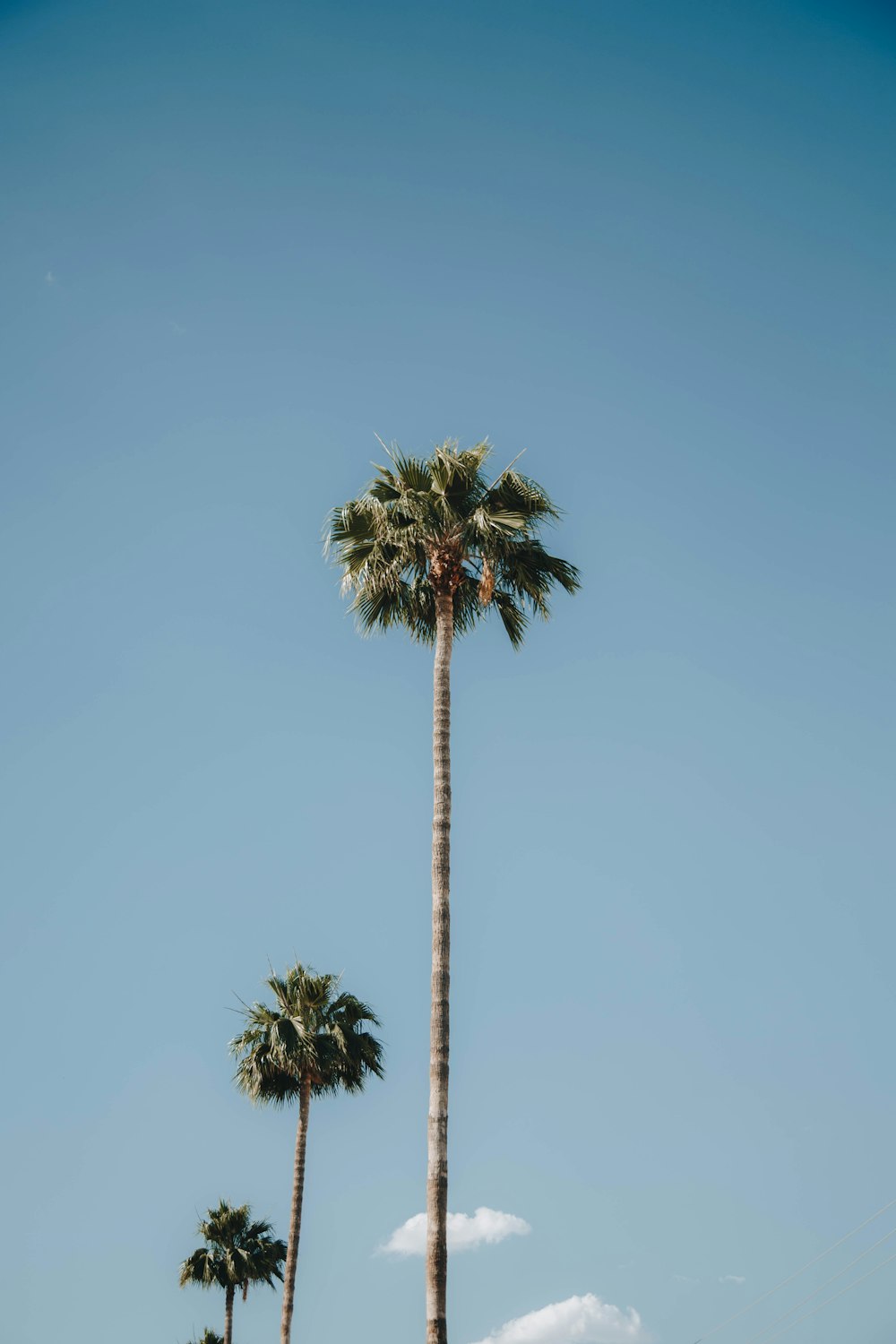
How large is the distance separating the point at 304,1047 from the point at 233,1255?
19449mm

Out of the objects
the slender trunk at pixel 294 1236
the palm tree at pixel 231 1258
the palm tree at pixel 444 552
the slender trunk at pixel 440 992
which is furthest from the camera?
the palm tree at pixel 231 1258

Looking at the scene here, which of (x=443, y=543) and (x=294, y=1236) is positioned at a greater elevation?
(x=443, y=543)

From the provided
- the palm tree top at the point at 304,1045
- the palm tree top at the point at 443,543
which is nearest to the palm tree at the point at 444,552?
the palm tree top at the point at 443,543

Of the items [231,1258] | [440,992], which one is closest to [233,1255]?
[231,1258]

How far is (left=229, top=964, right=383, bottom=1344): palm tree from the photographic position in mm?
31000

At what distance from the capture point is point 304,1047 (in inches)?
1219

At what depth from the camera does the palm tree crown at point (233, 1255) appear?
44.6 meters

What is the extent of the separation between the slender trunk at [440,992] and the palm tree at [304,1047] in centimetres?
1657

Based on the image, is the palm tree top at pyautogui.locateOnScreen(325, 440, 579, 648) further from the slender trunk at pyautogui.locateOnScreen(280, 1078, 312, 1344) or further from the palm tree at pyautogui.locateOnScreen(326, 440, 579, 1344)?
the slender trunk at pyautogui.locateOnScreen(280, 1078, 312, 1344)

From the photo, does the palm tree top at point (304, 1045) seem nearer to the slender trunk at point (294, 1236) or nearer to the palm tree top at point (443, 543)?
the slender trunk at point (294, 1236)

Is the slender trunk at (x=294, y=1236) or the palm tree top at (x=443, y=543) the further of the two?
the slender trunk at (x=294, y=1236)

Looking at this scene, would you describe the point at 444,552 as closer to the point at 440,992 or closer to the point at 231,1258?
the point at 440,992

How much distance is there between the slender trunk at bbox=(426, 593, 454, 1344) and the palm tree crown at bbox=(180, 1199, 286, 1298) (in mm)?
35595

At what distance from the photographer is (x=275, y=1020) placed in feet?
103
